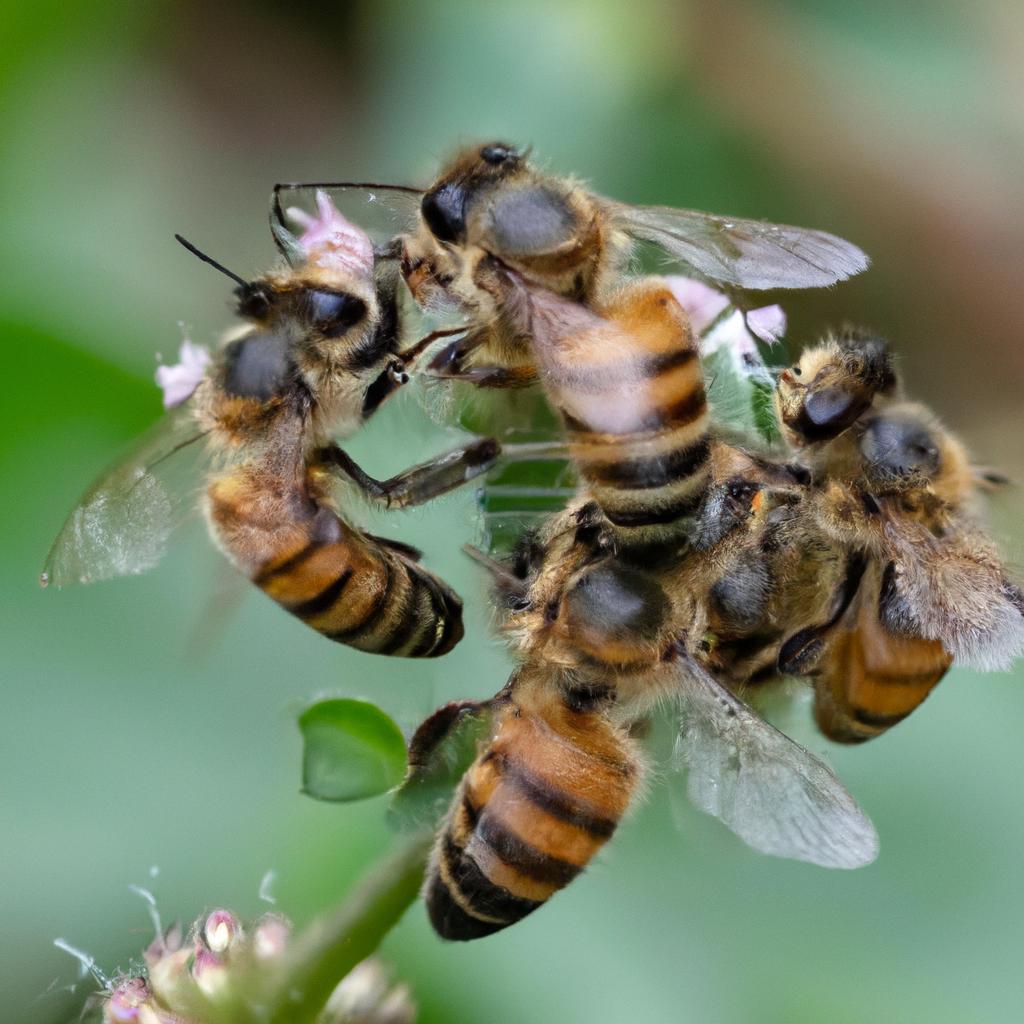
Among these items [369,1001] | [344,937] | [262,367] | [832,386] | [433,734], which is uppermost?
[832,386]

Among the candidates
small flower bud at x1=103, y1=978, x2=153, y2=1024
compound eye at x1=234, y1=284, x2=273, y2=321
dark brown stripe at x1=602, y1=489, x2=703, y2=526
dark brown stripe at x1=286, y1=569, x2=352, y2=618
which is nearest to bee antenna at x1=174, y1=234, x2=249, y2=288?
compound eye at x1=234, y1=284, x2=273, y2=321

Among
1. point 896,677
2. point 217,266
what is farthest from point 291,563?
point 896,677

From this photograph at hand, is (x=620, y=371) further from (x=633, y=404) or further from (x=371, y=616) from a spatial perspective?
(x=371, y=616)

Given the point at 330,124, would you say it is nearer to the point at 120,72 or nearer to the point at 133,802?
the point at 120,72

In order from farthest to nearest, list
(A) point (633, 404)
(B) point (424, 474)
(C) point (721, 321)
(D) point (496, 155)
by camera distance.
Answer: (C) point (721, 321), (B) point (424, 474), (D) point (496, 155), (A) point (633, 404)

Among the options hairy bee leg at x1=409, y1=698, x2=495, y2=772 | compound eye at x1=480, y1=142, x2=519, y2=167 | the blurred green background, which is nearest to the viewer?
compound eye at x1=480, y1=142, x2=519, y2=167

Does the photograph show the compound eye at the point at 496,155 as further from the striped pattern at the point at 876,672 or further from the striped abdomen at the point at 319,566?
the striped pattern at the point at 876,672

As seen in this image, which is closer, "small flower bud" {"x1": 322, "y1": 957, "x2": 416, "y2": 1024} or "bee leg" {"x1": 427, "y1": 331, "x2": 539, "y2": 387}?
"bee leg" {"x1": 427, "y1": 331, "x2": 539, "y2": 387}

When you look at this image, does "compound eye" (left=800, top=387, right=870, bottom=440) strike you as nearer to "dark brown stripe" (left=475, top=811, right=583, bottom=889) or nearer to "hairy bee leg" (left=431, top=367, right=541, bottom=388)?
"hairy bee leg" (left=431, top=367, right=541, bottom=388)
